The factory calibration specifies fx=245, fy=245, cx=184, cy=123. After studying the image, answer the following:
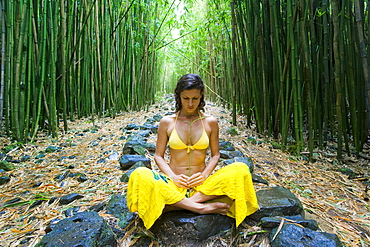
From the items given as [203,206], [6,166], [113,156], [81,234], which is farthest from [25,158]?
[203,206]

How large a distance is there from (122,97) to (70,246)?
3930mm

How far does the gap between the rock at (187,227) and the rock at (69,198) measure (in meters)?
0.53

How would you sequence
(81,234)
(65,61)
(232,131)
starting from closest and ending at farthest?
1. (81,234)
2. (65,61)
3. (232,131)

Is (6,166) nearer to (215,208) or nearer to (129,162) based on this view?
(129,162)

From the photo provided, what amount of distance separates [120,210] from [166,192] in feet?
1.05

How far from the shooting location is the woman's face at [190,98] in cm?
118

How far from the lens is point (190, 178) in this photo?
3.80 ft

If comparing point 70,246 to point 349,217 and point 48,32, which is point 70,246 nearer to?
point 349,217

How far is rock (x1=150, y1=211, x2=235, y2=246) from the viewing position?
107cm

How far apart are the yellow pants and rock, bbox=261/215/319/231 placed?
4.1 inches

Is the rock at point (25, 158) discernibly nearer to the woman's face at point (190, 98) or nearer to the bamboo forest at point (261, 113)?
the bamboo forest at point (261, 113)

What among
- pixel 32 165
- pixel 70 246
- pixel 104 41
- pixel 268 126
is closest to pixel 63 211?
pixel 70 246

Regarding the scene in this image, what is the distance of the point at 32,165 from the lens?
1.89 m

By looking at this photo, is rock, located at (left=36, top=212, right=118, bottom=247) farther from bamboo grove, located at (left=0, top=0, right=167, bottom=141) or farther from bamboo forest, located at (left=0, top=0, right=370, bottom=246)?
bamboo grove, located at (left=0, top=0, right=167, bottom=141)
